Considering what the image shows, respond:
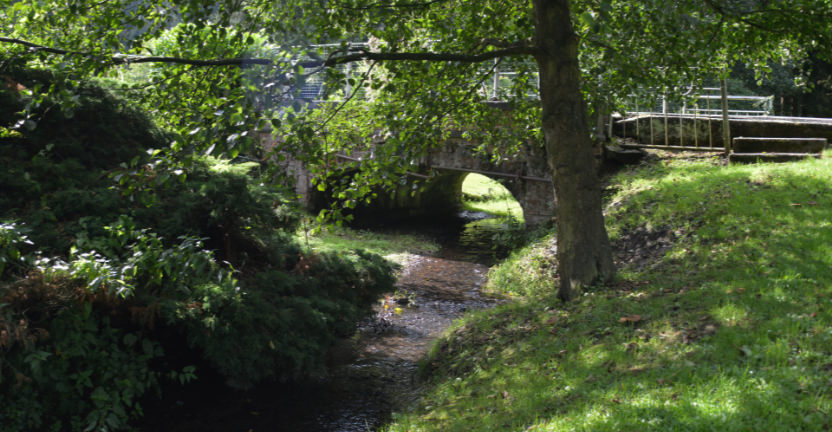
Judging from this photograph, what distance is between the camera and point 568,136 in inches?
310

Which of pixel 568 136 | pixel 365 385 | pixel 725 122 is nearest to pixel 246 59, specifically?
pixel 568 136

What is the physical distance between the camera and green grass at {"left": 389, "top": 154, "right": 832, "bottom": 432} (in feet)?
15.0

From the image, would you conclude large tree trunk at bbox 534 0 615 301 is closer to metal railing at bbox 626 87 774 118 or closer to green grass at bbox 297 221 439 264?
metal railing at bbox 626 87 774 118

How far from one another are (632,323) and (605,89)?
15.6ft

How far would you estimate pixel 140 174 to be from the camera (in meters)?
6.05

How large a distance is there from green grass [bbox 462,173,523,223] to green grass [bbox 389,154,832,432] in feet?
45.9

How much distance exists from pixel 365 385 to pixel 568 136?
14.4 ft

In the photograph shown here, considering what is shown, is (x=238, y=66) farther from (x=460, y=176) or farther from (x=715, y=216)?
(x=460, y=176)

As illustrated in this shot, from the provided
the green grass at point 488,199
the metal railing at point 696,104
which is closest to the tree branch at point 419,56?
the metal railing at point 696,104

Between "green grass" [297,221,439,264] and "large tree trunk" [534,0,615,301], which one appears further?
"green grass" [297,221,439,264]

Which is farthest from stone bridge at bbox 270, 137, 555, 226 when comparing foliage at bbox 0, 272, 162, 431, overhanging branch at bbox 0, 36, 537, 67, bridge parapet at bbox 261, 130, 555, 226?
foliage at bbox 0, 272, 162, 431

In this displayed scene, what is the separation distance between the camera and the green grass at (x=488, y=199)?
26344 millimetres

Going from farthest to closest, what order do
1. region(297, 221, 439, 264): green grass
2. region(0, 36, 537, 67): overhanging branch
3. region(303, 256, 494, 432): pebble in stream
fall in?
region(297, 221, 439, 264): green grass → region(303, 256, 494, 432): pebble in stream → region(0, 36, 537, 67): overhanging branch

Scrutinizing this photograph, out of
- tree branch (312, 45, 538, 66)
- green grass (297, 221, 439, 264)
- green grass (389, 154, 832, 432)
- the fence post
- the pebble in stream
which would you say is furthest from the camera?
green grass (297, 221, 439, 264)
